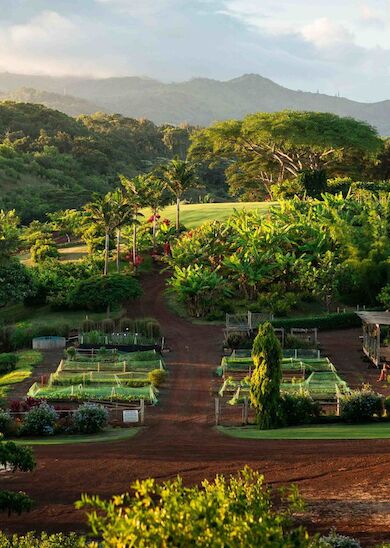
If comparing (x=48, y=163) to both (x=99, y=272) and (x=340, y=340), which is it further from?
(x=340, y=340)

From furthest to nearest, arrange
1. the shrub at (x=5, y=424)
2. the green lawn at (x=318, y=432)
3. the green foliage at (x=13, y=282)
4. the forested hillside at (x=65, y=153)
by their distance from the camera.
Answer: the forested hillside at (x=65, y=153) → the green foliage at (x=13, y=282) → the shrub at (x=5, y=424) → the green lawn at (x=318, y=432)

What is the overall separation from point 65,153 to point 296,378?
104623 millimetres

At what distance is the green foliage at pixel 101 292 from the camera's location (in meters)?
49.6

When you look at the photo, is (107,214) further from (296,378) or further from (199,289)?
(296,378)

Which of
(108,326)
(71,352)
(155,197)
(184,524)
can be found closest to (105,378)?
(71,352)

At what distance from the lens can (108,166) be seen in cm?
13075

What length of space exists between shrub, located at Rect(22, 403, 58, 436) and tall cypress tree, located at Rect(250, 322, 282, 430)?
7601 mm

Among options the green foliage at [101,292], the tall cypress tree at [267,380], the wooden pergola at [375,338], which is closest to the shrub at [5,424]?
the tall cypress tree at [267,380]

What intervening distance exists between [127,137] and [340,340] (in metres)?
119

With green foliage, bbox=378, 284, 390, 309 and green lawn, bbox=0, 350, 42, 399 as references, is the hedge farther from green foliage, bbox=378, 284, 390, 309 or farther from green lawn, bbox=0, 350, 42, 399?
green lawn, bbox=0, 350, 42, 399

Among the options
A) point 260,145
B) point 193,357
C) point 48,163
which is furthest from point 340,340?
point 48,163

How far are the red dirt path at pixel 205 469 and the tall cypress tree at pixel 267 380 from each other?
6.73 ft

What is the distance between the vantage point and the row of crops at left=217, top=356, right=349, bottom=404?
29797 mm

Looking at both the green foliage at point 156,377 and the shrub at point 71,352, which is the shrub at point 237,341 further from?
the shrub at point 71,352
